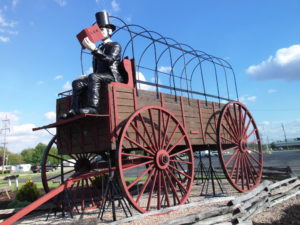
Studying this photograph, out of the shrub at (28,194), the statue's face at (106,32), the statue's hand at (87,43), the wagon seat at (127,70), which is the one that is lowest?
the shrub at (28,194)

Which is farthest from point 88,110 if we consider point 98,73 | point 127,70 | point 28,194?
point 28,194

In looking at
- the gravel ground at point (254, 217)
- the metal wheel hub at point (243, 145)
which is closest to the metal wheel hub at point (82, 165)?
the gravel ground at point (254, 217)

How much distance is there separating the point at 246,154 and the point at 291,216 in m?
3.21

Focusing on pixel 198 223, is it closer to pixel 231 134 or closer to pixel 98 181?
pixel 231 134

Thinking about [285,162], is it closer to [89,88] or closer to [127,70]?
[127,70]

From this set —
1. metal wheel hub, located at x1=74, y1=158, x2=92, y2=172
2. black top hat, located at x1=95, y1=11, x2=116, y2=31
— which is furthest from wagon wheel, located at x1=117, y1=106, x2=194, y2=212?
black top hat, located at x1=95, y1=11, x2=116, y2=31

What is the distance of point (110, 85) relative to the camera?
5.02 meters

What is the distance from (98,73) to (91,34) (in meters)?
0.78

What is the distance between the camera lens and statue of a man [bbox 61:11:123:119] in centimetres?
489

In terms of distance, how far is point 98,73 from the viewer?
512 centimetres

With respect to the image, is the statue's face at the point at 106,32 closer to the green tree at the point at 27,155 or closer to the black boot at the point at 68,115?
the black boot at the point at 68,115

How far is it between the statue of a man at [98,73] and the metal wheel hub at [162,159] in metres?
1.55

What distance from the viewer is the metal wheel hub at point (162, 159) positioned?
528 cm

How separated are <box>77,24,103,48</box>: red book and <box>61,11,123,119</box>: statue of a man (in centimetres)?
13
